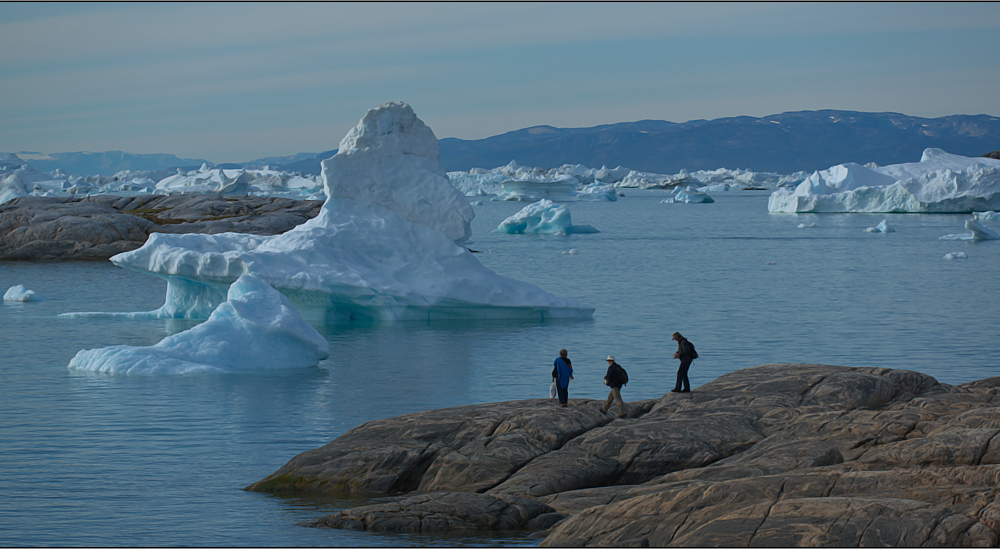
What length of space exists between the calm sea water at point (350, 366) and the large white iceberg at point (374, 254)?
2.90 ft

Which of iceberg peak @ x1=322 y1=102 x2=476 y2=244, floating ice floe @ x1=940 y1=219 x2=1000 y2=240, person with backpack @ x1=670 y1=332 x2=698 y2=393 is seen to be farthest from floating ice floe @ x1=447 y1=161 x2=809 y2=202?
person with backpack @ x1=670 y1=332 x2=698 y2=393

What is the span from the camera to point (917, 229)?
66125mm

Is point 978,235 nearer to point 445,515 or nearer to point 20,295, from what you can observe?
point 20,295

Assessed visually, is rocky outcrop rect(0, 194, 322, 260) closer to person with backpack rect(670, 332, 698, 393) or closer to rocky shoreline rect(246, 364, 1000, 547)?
person with backpack rect(670, 332, 698, 393)

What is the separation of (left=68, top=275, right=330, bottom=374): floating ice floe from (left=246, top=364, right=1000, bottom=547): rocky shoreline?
24.3 ft

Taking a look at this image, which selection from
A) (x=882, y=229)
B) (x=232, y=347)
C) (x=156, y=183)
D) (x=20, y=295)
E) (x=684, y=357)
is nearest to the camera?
(x=684, y=357)

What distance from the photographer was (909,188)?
230ft

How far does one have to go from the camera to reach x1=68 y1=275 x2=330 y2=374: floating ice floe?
19.2 metres

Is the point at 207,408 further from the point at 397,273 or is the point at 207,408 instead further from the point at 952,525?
the point at 952,525

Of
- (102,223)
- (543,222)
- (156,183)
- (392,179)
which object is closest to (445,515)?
(392,179)

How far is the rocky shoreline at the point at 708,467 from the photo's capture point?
7.90m

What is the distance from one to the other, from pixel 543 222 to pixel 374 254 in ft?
130

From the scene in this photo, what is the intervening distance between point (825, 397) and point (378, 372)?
31.7 ft

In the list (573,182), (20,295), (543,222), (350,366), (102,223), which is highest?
(573,182)
